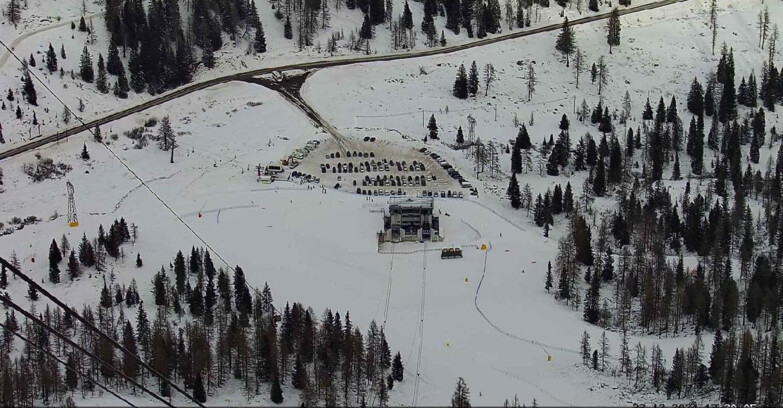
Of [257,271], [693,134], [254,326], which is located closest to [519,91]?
[693,134]

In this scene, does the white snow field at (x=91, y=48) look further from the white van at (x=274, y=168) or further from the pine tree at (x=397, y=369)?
the pine tree at (x=397, y=369)

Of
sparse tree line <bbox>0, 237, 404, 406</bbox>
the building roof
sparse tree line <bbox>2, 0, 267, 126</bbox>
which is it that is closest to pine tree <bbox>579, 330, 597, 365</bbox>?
sparse tree line <bbox>0, 237, 404, 406</bbox>

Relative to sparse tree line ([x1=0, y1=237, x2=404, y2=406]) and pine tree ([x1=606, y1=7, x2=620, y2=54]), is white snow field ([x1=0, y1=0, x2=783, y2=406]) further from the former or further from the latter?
pine tree ([x1=606, y1=7, x2=620, y2=54])

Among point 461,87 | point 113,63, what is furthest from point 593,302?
point 113,63

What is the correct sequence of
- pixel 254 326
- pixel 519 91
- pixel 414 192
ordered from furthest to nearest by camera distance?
pixel 519 91 < pixel 414 192 < pixel 254 326

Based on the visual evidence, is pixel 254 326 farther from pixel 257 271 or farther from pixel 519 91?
pixel 519 91

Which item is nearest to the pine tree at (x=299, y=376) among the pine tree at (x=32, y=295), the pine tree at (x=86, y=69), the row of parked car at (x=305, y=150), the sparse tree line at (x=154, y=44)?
the pine tree at (x=32, y=295)

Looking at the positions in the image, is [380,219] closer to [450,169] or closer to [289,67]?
[450,169]
